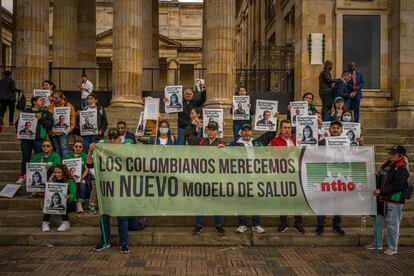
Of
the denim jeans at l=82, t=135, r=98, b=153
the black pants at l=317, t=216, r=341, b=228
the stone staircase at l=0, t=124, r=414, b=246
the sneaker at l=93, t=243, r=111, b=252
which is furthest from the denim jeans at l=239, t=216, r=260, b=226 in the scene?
the denim jeans at l=82, t=135, r=98, b=153

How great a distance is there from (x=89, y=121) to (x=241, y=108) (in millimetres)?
3792

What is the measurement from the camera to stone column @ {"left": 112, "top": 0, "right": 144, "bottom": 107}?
18000 mm

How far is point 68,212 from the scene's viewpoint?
9.09m

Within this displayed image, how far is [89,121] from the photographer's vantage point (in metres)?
11.2

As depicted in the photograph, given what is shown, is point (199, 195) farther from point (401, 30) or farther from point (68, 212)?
point (401, 30)

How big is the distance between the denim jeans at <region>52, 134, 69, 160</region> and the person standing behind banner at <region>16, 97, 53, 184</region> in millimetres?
281

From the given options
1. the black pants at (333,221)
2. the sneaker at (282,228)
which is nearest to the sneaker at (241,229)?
the sneaker at (282,228)

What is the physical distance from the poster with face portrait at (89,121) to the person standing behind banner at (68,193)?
237cm

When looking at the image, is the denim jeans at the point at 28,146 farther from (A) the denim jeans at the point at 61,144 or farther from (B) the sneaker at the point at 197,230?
(B) the sneaker at the point at 197,230

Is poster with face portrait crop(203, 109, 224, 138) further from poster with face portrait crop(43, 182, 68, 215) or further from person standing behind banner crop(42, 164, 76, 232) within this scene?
poster with face portrait crop(43, 182, 68, 215)

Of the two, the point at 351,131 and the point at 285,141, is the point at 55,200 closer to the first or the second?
the point at 285,141

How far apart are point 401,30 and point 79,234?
1485 cm

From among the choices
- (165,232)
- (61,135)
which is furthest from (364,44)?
(165,232)

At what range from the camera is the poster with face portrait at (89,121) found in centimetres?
1116
